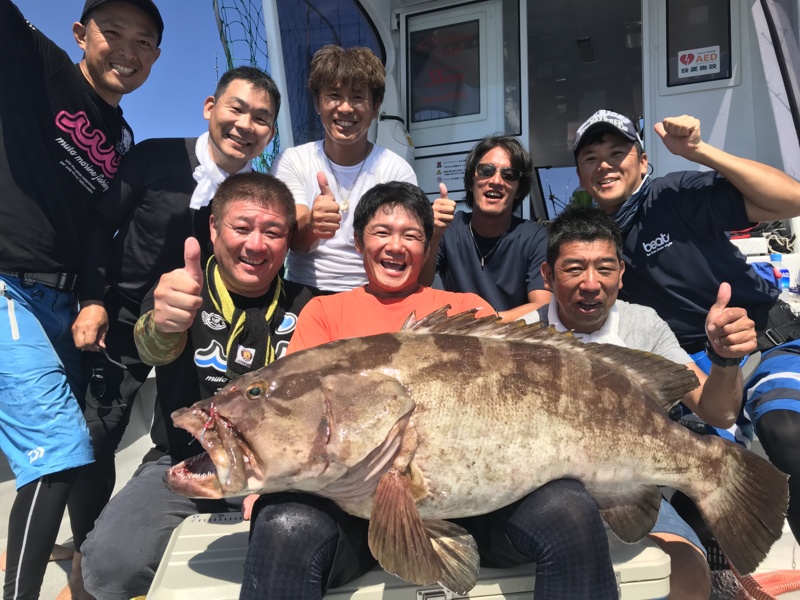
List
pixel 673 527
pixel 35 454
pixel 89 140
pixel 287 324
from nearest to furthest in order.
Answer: pixel 673 527
pixel 35 454
pixel 287 324
pixel 89 140

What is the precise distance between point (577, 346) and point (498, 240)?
1508mm

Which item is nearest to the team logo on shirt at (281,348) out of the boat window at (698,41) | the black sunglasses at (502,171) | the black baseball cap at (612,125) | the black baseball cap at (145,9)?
the black sunglasses at (502,171)

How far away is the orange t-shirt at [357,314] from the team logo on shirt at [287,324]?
226mm

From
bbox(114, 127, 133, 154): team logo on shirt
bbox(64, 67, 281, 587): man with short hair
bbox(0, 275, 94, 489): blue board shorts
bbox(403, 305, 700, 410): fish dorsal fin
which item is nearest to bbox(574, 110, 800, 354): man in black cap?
bbox(403, 305, 700, 410): fish dorsal fin

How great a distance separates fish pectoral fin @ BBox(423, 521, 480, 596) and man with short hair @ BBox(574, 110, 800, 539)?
190cm

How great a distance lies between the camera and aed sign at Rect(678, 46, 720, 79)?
565cm

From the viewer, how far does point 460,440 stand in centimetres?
170

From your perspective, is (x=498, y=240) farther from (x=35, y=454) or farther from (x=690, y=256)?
(x=35, y=454)

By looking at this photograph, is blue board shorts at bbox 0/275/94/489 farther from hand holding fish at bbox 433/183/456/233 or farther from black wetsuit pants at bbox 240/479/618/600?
hand holding fish at bbox 433/183/456/233

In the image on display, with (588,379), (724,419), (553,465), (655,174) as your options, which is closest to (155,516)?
(553,465)

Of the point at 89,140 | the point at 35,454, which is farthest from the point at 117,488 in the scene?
the point at 89,140

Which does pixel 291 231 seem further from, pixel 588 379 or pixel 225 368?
pixel 588 379

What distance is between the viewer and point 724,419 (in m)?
2.35

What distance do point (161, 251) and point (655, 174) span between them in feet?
16.3
